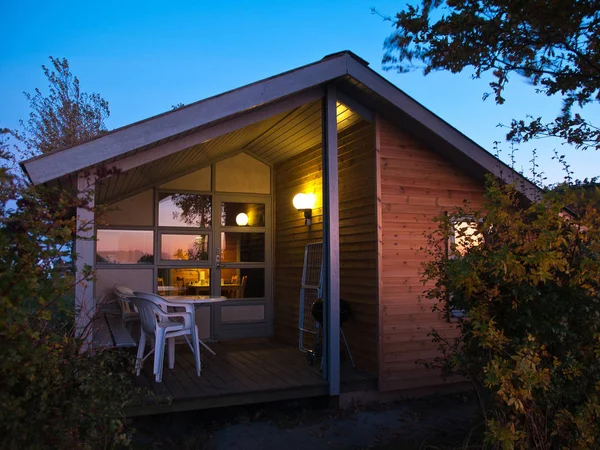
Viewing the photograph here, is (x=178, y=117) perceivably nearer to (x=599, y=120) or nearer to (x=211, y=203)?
(x=211, y=203)

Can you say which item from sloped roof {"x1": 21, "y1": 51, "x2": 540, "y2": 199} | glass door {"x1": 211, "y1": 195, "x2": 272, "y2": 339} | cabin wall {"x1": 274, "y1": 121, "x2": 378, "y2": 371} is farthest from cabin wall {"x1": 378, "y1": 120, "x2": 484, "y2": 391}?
glass door {"x1": 211, "y1": 195, "x2": 272, "y2": 339}

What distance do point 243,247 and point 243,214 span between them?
1.66 feet

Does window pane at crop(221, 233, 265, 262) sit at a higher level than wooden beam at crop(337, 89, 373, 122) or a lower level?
lower

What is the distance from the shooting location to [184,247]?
771 centimetres

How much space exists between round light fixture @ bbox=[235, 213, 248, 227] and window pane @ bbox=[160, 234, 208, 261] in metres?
0.53

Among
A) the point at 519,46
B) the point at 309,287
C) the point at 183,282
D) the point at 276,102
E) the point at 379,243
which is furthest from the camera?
the point at 183,282

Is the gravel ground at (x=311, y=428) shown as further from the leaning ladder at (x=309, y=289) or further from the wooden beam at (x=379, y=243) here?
the leaning ladder at (x=309, y=289)

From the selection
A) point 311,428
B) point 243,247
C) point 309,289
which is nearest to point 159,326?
point 311,428

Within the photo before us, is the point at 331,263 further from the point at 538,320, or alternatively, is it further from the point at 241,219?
the point at 241,219

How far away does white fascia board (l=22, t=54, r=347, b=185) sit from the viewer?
4.19 m

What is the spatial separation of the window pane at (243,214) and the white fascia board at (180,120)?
10.4ft

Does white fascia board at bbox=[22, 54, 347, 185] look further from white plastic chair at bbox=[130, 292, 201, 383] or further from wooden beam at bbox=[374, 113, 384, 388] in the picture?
white plastic chair at bbox=[130, 292, 201, 383]

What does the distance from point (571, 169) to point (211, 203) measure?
5.07 meters

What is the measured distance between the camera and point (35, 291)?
6.77ft
